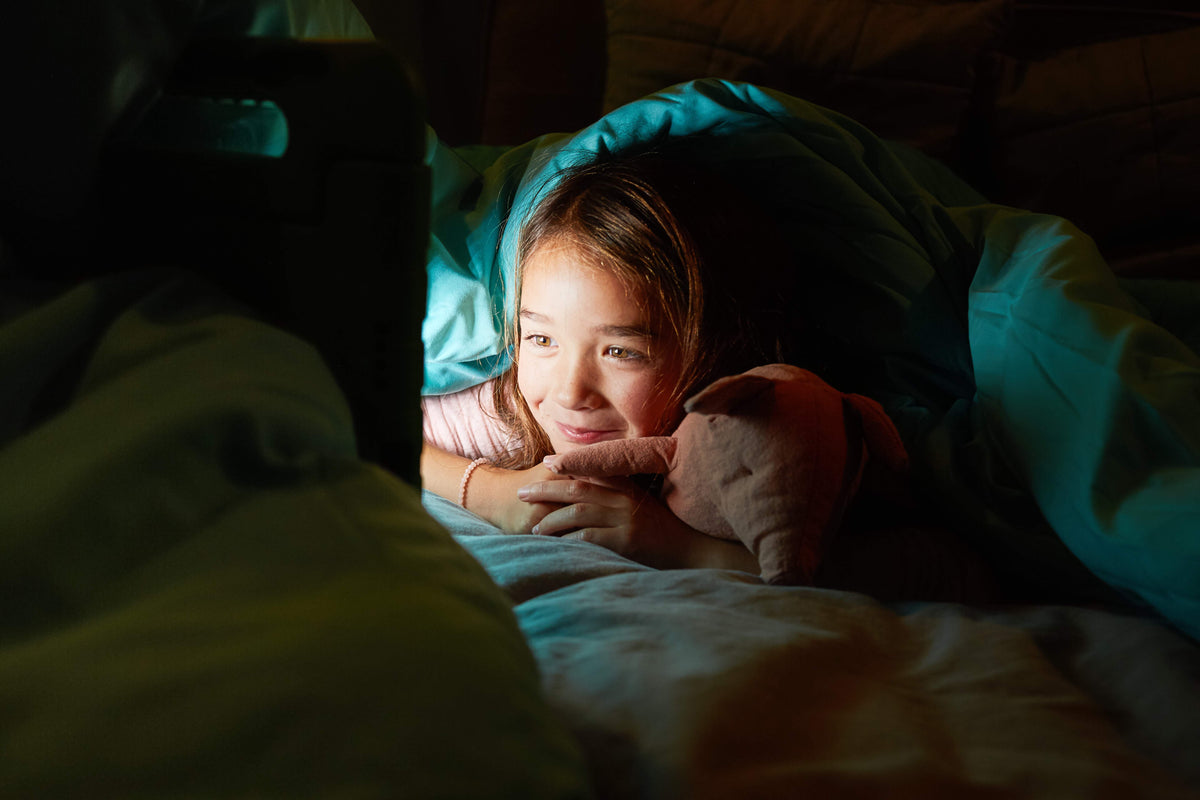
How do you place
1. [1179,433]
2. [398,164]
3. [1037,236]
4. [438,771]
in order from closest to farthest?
[438,771] → [398,164] → [1179,433] → [1037,236]

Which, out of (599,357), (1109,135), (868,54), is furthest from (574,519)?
(1109,135)

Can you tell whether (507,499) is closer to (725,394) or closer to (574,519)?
(574,519)

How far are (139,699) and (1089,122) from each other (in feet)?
4.72

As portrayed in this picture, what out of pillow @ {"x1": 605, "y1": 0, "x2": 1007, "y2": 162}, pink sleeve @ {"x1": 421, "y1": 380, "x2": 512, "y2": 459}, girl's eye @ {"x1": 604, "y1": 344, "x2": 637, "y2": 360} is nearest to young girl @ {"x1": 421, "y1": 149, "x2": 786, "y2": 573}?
girl's eye @ {"x1": 604, "y1": 344, "x2": 637, "y2": 360}

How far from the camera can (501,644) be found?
0.28 m

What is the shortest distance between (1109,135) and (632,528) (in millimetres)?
1003

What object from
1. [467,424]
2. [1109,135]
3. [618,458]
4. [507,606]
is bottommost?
[467,424]

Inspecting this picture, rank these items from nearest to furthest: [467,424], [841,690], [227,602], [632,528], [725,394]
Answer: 1. [227,602]
2. [841,690]
3. [725,394]
4. [632,528]
5. [467,424]

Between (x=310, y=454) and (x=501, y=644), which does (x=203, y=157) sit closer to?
(x=310, y=454)

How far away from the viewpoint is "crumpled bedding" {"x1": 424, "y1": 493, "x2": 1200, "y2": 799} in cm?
36

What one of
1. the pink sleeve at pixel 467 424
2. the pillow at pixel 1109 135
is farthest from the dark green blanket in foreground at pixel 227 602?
the pillow at pixel 1109 135

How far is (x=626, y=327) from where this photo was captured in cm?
86

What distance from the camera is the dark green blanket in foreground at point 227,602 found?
0.24 meters

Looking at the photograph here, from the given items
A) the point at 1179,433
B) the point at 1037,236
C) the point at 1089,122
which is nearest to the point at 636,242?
the point at 1037,236
